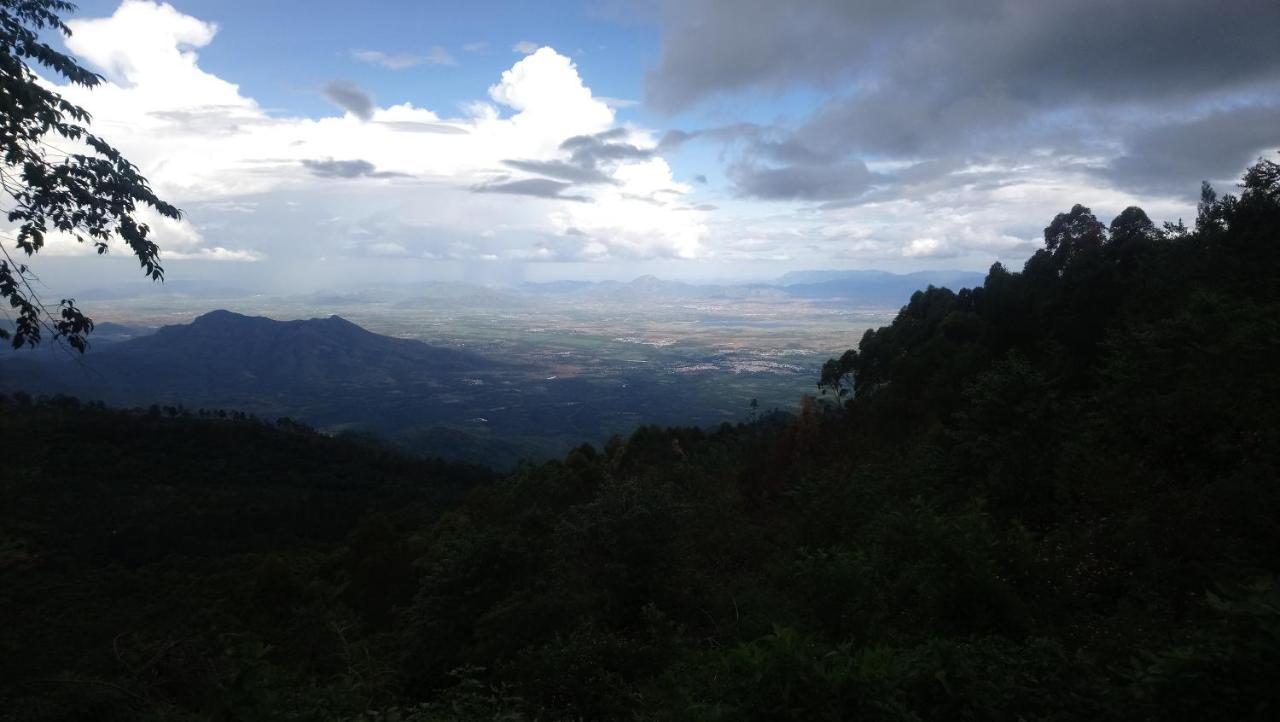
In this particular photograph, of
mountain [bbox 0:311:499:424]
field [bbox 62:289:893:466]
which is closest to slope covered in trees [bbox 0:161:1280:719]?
field [bbox 62:289:893:466]

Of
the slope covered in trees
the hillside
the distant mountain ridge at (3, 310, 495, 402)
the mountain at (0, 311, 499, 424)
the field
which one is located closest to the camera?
the slope covered in trees

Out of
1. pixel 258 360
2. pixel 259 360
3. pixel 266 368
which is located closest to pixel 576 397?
pixel 266 368

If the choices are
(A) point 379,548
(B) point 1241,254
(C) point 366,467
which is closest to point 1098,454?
(B) point 1241,254

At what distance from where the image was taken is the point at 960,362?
21.6 m

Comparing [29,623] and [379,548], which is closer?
[29,623]

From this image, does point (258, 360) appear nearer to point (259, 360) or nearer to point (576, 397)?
point (259, 360)

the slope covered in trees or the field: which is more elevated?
the slope covered in trees

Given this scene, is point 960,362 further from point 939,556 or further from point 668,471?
point 939,556

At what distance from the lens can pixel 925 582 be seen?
7.30 m

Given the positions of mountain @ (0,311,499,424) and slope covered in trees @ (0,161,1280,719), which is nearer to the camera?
slope covered in trees @ (0,161,1280,719)

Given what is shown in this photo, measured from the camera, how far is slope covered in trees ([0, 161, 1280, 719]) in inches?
200

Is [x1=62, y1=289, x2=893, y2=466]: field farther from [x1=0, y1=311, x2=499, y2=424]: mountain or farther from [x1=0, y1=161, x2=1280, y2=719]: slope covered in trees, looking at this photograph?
[x1=0, y1=161, x2=1280, y2=719]: slope covered in trees

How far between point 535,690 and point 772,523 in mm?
8913

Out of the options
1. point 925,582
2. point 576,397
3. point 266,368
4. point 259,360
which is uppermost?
point 259,360
